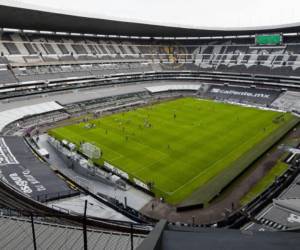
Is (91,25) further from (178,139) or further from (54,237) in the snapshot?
(54,237)

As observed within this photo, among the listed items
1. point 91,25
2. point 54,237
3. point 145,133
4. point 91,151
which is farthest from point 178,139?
point 91,25

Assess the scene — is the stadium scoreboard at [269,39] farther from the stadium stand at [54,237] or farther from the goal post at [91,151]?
the stadium stand at [54,237]

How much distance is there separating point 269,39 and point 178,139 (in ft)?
149

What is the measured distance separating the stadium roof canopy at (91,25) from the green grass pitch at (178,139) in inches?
→ 831

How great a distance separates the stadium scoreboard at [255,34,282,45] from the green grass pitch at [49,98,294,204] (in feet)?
79.7

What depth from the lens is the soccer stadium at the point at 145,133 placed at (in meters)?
11.1

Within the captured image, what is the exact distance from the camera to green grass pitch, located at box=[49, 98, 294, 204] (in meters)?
28.0

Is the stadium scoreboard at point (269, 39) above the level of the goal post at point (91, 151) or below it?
below

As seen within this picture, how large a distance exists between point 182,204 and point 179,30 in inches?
2393

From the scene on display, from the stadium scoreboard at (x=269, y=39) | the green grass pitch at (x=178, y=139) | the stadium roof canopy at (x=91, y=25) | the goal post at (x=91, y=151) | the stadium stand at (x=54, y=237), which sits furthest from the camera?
the stadium scoreboard at (x=269, y=39)

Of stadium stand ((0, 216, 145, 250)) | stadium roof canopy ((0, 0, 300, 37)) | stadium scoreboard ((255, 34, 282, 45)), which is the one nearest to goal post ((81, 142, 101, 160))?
stadium stand ((0, 216, 145, 250))

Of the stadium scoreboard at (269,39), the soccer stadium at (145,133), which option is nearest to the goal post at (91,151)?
the soccer stadium at (145,133)

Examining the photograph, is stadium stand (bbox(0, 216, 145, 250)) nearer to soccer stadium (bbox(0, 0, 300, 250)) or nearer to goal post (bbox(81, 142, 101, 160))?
soccer stadium (bbox(0, 0, 300, 250))

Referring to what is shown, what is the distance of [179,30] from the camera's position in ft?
252
